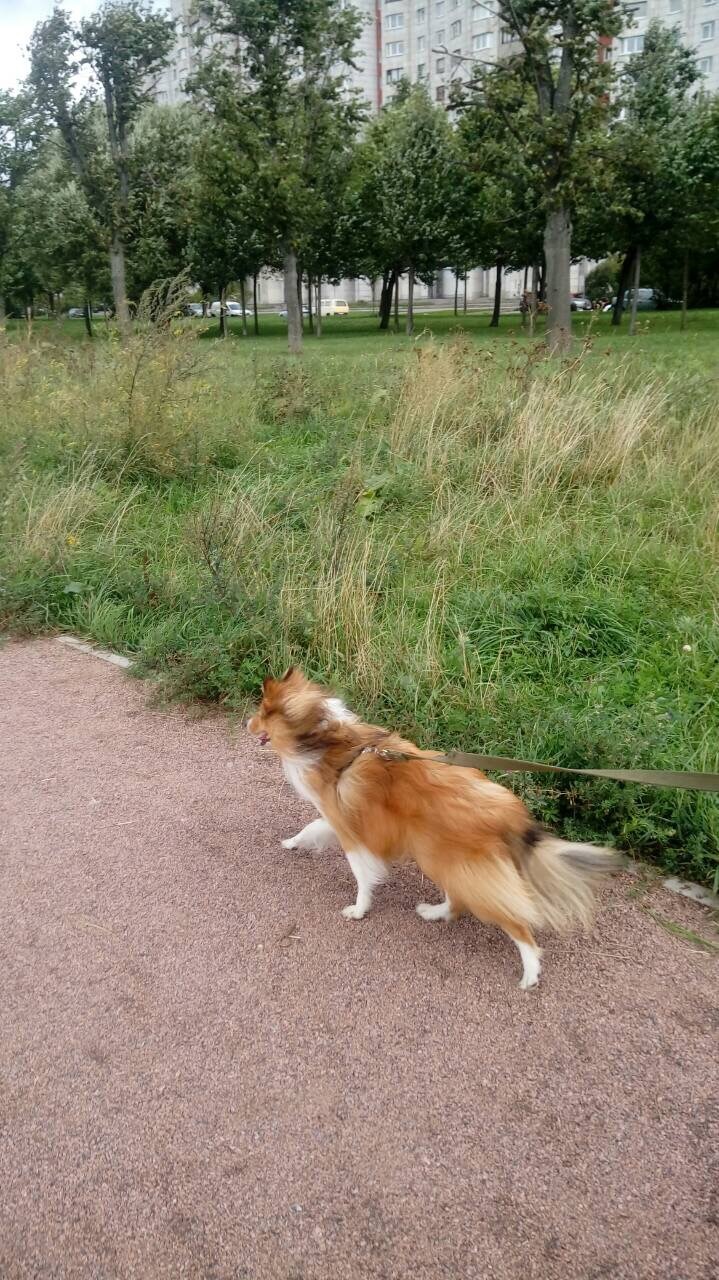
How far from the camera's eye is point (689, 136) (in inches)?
1204

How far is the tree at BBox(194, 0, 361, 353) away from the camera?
71.7ft

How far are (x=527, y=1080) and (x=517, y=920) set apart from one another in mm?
481

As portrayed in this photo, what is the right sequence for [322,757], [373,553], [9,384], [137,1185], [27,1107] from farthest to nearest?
[9,384] < [373,553] < [322,757] < [27,1107] < [137,1185]

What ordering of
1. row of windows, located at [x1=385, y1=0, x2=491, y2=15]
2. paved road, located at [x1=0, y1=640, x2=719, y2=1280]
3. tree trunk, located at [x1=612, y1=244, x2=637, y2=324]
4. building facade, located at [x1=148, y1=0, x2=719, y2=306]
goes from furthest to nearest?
row of windows, located at [x1=385, y1=0, x2=491, y2=15]
building facade, located at [x1=148, y1=0, x2=719, y2=306]
tree trunk, located at [x1=612, y1=244, x2=637, y2=324]
paved road, located at [x1=0, y1=640, x2=719, y2=1280]

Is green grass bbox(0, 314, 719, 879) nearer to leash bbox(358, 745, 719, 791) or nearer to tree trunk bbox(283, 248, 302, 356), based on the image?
leash bbox(358, 745, 719, 791)

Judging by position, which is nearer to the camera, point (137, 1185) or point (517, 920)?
point (137, 1185)

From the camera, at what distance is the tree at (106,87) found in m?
28.3

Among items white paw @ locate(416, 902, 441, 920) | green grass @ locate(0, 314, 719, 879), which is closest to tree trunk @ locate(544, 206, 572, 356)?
green grass @ locate(0, 314, 719, 879)

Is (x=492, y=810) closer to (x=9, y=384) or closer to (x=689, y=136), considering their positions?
(x=9, y=384)

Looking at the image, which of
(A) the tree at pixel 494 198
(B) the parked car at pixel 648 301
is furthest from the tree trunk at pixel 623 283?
(B) the parked car at pixel 648 301

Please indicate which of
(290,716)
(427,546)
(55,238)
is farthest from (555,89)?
(55,238)

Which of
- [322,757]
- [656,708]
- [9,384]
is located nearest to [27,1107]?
[322,757]

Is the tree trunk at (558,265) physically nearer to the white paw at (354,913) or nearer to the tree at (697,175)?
the tree at (697,175)

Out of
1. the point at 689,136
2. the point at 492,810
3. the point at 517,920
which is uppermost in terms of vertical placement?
the point at 689,136
